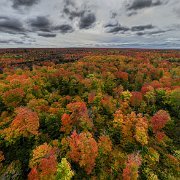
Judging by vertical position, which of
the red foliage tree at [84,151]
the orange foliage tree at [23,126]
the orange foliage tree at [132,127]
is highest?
the orange foliage tree at [23,126]

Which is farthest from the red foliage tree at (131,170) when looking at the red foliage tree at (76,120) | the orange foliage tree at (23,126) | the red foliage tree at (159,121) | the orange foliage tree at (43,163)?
the orange foliage tree at (23,126)

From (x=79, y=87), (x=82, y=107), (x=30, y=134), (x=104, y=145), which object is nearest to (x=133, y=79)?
(x=79, y=87)

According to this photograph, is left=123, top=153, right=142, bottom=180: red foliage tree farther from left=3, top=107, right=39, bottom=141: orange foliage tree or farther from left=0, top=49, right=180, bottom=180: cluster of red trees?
left=3, top=107, right=39, bottom=141: orange foliage tree

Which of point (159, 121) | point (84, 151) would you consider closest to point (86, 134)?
point (84, 151)

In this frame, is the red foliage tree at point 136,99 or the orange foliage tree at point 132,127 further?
the red foliage tree at point 136,99

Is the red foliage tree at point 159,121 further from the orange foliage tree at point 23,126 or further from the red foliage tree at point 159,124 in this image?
the orange foliage tree at point 23,126

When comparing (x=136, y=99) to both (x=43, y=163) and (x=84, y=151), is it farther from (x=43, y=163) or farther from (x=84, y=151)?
(x=43, y=163)

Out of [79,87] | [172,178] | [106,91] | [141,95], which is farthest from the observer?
[106,91]

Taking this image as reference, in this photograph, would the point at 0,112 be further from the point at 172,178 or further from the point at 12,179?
the point at 172,178

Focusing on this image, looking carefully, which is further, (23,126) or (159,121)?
(159,121)

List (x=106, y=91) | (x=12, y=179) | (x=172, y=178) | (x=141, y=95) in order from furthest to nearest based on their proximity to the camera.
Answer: (x=106, y=91)
(x=141, y=95)
(x=172, y=178)
(x=12, y=179)

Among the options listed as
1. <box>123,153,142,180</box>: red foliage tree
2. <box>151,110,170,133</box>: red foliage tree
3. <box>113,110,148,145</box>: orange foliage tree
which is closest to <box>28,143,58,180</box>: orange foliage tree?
<box>123,153,142,180</box>: red foliage tree
